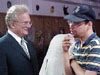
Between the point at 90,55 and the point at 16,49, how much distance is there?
732 mm

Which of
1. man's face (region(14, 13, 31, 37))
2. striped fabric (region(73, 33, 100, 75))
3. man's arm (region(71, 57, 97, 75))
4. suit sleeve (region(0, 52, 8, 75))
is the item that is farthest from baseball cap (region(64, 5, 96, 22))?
suit sleeve (region(0, 52, 8, 75))

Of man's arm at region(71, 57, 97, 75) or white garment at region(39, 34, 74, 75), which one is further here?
white garment at region(39, 34, 74, 75)

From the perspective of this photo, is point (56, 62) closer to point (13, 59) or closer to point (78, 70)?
point (13, 59)

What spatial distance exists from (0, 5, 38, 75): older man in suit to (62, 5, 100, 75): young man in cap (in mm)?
510

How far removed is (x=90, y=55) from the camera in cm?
141

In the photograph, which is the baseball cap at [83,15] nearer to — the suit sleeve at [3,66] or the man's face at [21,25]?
the man's face at [21,25]

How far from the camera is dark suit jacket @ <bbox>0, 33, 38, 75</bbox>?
173 cm

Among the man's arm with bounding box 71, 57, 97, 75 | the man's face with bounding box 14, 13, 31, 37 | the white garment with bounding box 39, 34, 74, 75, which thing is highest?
the man's face with bounding box 14, 13, 31, 37

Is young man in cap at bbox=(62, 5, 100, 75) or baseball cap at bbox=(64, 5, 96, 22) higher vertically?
baseball cap at bbox=(64, 5, 96, 22)

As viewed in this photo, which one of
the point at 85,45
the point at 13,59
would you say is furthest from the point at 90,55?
the point at 13,59

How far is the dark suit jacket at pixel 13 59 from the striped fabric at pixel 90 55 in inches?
21.4

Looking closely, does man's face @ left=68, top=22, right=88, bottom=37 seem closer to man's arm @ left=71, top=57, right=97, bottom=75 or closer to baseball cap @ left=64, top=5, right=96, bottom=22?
baseball cap @ left=64, top=5, right=96, bottom=22

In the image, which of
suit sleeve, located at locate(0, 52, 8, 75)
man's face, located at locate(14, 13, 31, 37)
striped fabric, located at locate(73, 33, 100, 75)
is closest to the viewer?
striped fabric, located at locate(73, 33, 100, 75)

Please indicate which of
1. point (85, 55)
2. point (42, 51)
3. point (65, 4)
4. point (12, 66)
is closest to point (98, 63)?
point (85, 55)
